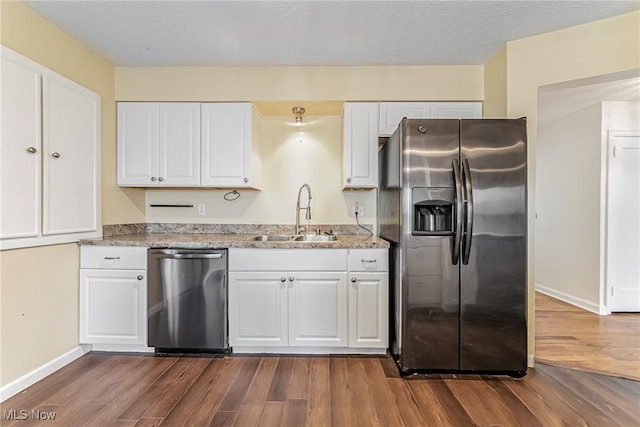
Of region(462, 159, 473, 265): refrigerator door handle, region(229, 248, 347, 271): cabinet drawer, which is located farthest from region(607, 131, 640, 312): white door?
region(229, 248, 347, 271): cabinet drawer

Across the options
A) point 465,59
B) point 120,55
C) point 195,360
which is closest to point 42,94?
point 120,55

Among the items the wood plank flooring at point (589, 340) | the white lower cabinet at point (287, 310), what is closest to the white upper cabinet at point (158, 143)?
the white lower cabinet at point (287, 310)

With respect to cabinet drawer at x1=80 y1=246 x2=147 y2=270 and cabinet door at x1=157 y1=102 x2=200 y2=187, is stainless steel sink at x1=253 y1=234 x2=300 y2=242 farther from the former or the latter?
cabinet drawer at x1=80 y1=246 x2=147 y2=270

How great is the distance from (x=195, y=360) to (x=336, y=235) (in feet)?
5.21

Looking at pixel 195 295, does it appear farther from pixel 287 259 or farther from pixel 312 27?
pixel 312 27

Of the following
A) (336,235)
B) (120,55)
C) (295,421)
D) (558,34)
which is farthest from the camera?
(336,235)

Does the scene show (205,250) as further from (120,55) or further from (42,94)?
(120,55)

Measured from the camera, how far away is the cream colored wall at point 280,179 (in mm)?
3254

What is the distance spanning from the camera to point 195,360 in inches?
96.0

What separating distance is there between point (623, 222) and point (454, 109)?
255 cm

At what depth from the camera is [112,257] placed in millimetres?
2490

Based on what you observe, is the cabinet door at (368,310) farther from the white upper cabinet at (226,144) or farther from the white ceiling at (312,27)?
the white ceiling at (312,27)

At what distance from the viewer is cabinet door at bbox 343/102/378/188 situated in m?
2.83

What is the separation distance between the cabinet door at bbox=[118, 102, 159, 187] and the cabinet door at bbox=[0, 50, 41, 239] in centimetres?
75
